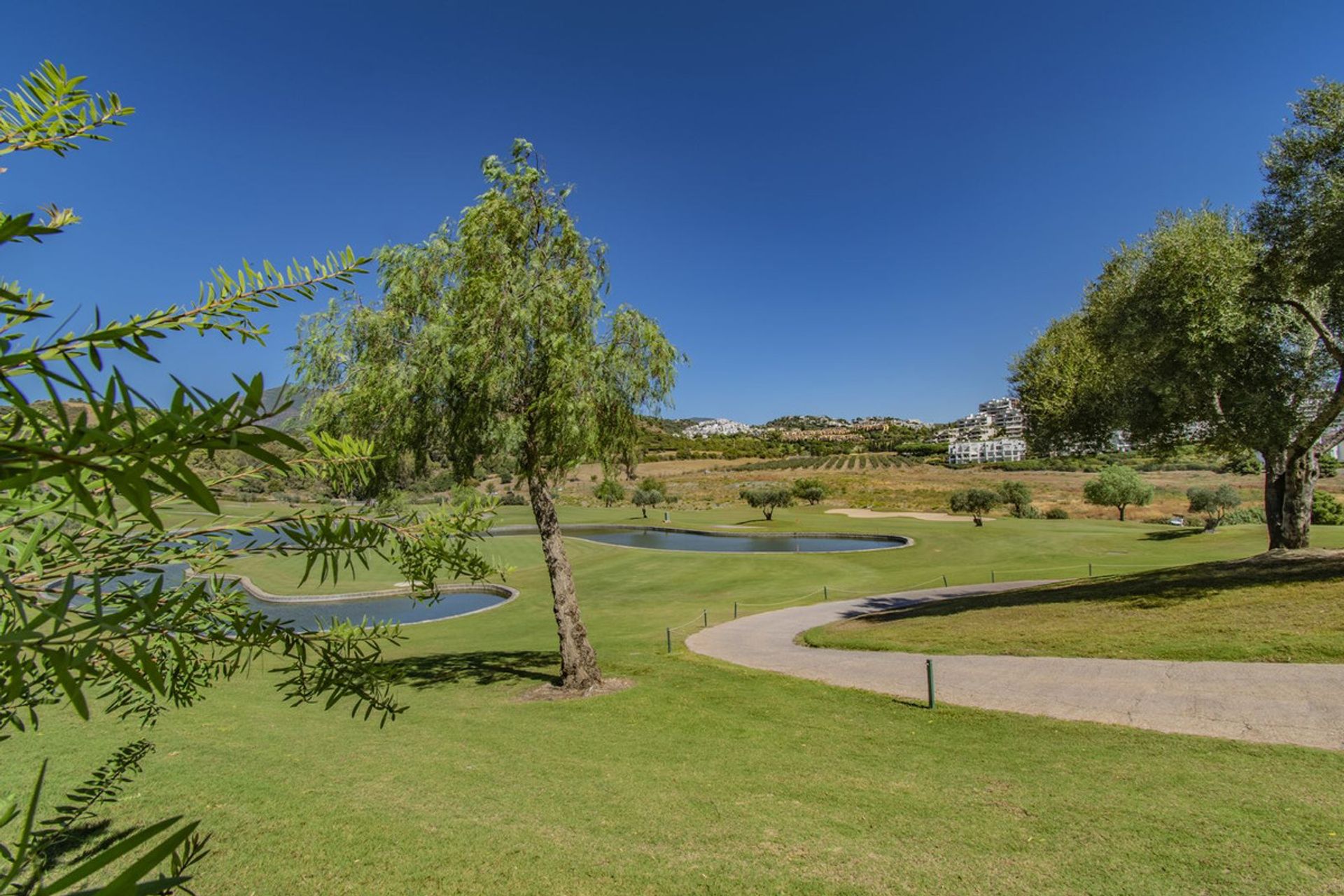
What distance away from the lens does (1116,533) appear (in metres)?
34.6

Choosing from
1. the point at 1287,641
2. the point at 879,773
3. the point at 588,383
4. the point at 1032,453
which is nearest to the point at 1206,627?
the point at 1287,641

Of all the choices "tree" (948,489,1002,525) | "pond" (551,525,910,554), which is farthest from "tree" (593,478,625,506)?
"tree" (948,489,1002,525)

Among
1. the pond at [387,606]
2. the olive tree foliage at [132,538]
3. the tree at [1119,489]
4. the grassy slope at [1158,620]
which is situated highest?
the olive tree foliage at [132,538]

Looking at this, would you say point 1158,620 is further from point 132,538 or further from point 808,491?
point 808,491

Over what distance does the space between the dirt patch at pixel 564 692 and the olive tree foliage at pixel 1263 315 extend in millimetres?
13028

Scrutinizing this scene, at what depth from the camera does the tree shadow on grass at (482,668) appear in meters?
12.4

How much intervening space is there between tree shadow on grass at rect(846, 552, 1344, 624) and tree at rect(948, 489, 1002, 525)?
2948 centimetres

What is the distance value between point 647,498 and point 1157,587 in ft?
172

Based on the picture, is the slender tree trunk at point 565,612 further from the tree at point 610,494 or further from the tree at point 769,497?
the tree at point 610,494

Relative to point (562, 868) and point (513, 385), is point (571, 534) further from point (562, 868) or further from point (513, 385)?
point (562, 868)

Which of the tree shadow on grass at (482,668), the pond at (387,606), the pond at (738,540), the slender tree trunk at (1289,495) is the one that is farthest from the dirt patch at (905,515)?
the tree shadow on grass at (482,668)

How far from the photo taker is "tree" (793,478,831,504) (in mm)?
64625

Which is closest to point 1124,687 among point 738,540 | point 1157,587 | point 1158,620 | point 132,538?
point 1158,620

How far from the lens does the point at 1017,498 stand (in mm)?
48812
